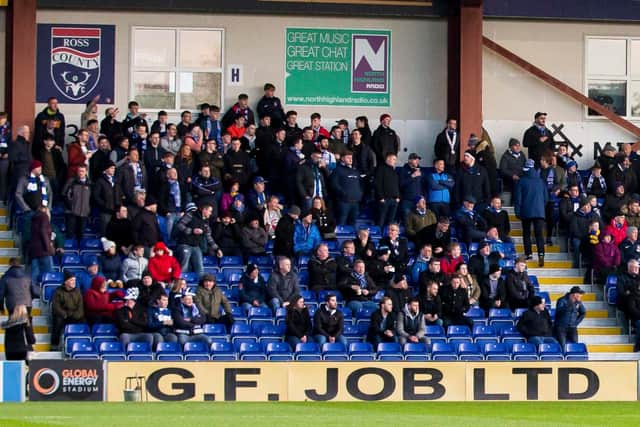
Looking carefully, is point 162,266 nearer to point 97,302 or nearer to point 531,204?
point 97,302

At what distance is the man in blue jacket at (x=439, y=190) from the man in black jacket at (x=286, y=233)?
9.14 feet

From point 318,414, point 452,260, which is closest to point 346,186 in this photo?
point 452,260

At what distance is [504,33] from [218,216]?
25.8 feet

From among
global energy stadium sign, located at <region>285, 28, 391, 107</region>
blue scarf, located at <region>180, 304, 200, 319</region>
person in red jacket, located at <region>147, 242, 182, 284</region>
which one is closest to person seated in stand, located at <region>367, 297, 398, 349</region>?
blue scarf, located at <region>180, 304, 200, 319</region>

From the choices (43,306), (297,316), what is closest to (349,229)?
(297,316)

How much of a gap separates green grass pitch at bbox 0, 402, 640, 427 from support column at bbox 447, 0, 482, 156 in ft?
28.5

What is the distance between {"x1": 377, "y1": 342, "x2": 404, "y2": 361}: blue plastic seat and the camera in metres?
23.0

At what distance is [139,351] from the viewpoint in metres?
22.5

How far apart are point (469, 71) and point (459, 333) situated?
6.87m

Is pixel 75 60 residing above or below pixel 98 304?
above

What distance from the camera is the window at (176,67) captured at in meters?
29.1

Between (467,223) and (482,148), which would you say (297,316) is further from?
(482,148)

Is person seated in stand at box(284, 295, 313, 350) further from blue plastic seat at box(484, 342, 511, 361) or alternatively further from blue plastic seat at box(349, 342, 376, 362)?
blue plastic seat at box(484, 342, 511, 361)

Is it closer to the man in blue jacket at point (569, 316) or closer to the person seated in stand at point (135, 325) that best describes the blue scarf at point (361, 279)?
the man in blue jacket at point (569, 316)
